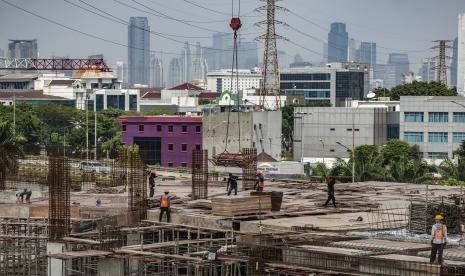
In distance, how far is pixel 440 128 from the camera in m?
87.8

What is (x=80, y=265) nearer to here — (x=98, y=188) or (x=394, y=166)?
(x=98, y=188)

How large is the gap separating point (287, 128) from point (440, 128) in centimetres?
4522

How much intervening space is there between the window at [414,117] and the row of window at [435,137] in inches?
40.5

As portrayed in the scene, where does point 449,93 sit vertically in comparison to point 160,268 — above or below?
above

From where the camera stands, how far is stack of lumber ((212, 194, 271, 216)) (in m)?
31.6

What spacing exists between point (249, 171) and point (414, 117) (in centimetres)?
4602

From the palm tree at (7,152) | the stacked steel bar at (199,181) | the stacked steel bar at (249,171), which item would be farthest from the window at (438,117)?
the stacked steel bar at (199,181)

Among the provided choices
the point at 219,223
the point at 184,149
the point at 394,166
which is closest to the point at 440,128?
the point at 184,149

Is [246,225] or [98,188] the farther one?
[98,188]

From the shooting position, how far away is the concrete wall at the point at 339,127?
9344 centimetres

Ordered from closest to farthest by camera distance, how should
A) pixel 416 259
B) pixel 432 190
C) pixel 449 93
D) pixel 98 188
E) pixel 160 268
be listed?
pixel 416 259 < pixel 160 268 < pixel 432 190 < pixel 98 188 < pixel 449 93

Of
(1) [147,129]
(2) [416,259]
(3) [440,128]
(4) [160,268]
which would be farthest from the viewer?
(1) [147,129]

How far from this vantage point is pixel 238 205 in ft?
104

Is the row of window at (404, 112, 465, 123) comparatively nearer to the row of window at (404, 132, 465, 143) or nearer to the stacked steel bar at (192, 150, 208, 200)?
the row of window at (404, 132, 465, 143)
